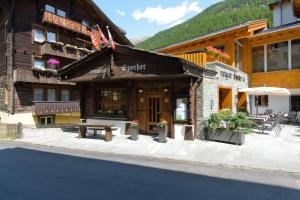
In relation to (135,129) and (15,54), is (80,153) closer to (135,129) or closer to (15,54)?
(135,129)

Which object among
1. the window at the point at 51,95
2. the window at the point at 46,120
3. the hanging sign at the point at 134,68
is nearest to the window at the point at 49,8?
the window at the point at 51,95

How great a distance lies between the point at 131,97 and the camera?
1396 cm

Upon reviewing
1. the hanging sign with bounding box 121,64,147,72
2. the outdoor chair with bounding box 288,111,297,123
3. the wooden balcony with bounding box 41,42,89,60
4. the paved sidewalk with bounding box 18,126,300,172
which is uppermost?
the wooden balcony with bounding box 41,42,89,60

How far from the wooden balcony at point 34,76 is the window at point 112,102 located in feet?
27.1

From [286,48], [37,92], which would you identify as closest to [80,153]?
[37,92]

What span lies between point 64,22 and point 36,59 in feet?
14.4

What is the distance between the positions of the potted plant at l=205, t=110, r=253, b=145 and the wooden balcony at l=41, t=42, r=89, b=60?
51.8ft

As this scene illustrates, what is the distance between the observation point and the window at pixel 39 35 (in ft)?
72.0

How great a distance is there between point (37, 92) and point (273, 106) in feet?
64.2

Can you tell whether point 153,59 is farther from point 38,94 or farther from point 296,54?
point 38,94

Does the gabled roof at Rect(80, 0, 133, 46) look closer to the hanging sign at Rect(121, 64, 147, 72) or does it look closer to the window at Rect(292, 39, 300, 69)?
the hanging sign at Rect(121, 64, 147, 72)

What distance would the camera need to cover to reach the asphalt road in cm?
574

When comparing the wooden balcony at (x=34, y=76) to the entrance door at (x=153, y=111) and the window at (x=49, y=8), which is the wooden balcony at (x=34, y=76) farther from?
the entrance door at (x=153, y=111)

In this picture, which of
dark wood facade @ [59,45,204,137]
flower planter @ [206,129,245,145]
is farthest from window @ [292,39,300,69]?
flower planter @ [206,129,245,145]
